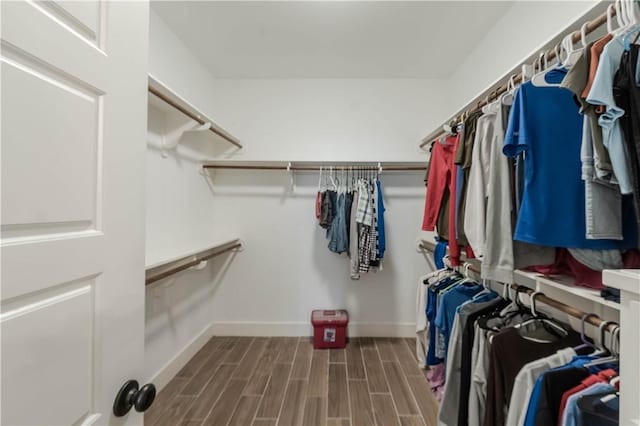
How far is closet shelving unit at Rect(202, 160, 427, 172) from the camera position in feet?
8.54

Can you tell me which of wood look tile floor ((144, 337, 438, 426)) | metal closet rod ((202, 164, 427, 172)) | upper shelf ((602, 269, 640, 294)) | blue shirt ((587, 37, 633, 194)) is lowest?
wood look tile floor ((144, 337, 438, 426))

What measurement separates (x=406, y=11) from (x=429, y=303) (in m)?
2.03

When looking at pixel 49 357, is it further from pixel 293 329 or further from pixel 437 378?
pixel 293 329

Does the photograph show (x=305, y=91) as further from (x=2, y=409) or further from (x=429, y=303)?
(x=2, y=409)

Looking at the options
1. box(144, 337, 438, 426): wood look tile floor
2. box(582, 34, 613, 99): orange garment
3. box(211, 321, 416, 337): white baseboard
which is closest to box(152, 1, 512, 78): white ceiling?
box(582, 34, 613, 99): orange garment

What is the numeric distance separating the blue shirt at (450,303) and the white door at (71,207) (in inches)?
60.6

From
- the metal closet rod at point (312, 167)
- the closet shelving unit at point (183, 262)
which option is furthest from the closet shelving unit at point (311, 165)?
the closet shelving unit at point (183, 262)

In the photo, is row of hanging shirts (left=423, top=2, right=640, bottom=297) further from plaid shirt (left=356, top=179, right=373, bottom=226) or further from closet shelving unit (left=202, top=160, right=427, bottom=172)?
closet shelving unit (left=202, top=160, right=427, bottom=172)

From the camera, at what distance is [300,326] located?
2842mm

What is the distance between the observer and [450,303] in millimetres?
1634

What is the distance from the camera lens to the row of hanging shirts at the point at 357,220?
8.14 ft

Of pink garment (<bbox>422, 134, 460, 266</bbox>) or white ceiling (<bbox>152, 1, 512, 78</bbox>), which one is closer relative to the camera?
pink garment (<bbox>422, 134, 460, 266</bbox>)

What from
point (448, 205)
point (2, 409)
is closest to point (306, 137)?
point (448, 205)

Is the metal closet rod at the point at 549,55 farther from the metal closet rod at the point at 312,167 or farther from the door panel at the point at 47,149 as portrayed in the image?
the door panel at the point at 47,149
